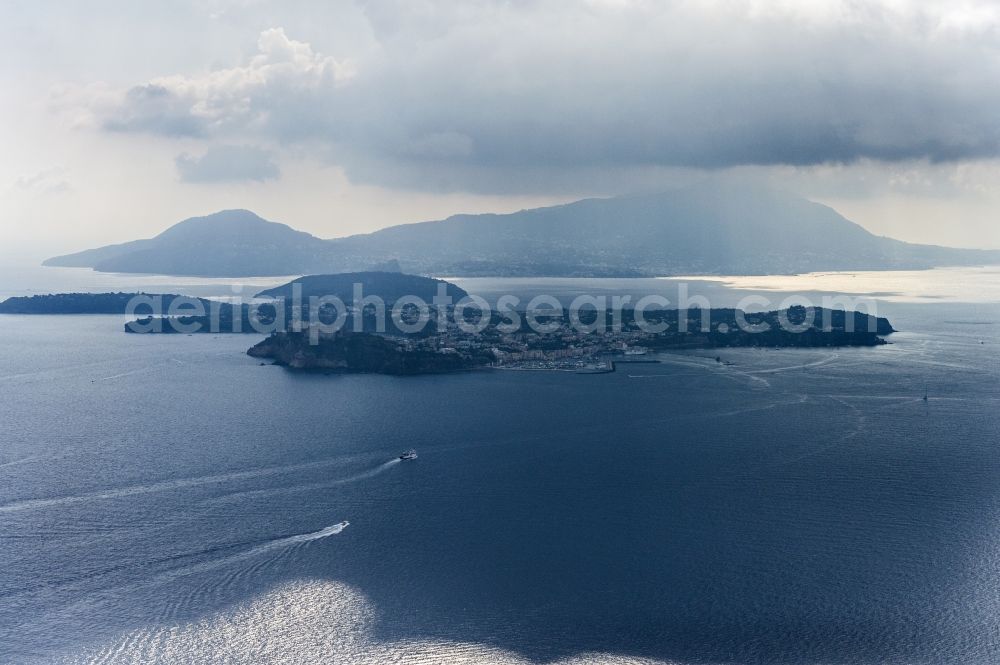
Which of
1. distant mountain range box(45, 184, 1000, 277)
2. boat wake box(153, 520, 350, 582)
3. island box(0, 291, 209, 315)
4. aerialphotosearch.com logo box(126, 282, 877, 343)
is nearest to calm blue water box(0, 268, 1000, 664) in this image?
boat wake box(153, 520, 350, 582)

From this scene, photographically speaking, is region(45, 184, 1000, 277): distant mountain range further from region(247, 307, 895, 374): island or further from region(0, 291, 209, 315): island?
region(247, 307, 895, 374): island

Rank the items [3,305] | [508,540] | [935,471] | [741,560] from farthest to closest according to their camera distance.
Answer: [3,305] < [935,471] < [508,540] < [741,560]

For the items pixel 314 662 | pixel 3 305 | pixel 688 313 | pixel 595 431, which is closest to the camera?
pixel 314 662

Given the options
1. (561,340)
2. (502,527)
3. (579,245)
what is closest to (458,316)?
(561,340)

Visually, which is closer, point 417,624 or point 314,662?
point 314,662

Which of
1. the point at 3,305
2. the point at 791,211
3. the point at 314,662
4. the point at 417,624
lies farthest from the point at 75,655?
the point at 791,211

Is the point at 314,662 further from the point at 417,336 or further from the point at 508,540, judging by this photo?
the point at 417,336

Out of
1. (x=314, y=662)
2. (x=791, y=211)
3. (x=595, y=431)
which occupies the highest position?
(x=791, y=211)
